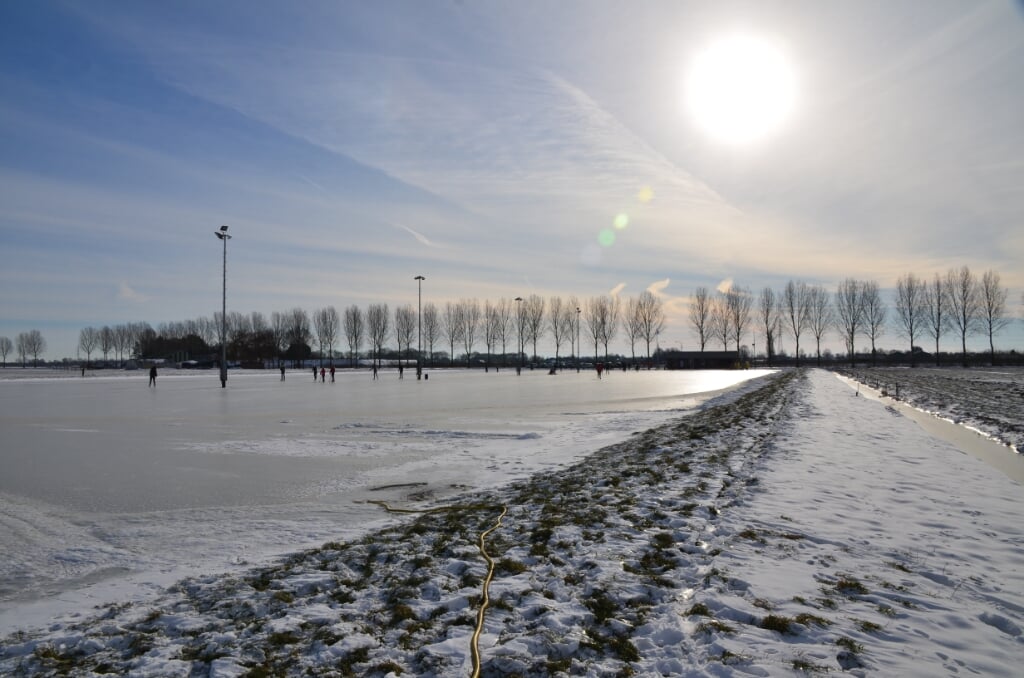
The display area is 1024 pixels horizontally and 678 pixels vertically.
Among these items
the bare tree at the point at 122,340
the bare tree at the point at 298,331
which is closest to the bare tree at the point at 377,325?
the bare tree at the point at 298,331

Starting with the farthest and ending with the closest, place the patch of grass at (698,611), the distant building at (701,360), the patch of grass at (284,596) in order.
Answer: the distant building at (701,360)
the patch of grass at (284,596)
the patch of grass at (698,611)

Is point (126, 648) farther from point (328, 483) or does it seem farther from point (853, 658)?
point (328, 483)

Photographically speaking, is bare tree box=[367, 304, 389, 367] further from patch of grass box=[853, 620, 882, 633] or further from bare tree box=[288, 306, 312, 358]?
patch of grass box=[853, 620, 882, 633]

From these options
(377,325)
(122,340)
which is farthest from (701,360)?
(122,340)

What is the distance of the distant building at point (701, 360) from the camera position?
10212 centimetres

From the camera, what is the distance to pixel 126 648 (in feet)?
12.3

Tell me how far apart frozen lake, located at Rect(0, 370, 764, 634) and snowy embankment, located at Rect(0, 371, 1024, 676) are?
87cm

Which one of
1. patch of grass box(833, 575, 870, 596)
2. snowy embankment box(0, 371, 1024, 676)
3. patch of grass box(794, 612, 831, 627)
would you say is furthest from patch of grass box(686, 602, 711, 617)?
patch of grass box(833, 575, 870, 596)

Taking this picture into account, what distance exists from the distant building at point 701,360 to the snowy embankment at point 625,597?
97075mm

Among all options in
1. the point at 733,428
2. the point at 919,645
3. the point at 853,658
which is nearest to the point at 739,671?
the point at 853,658

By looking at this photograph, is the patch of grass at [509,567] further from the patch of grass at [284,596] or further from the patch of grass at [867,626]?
the patch of grass at [867,626]

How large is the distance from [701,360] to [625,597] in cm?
10712

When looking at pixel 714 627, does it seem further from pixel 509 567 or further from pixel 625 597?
pixel 509 567

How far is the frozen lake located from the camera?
18.4ft
